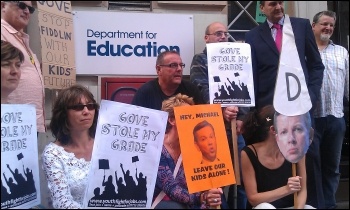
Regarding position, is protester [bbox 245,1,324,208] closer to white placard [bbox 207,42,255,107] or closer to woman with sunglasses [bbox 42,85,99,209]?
white placard [bbox 207,42,255,107]

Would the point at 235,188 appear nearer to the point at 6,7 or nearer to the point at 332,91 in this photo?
the point at 332,91

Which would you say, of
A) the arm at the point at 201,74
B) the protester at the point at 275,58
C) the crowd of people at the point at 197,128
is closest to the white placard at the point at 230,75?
the crowd of people at the point at 197,128

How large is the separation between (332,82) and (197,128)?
6.94 ft

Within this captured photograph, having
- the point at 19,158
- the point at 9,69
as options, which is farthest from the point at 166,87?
the point at 19,158

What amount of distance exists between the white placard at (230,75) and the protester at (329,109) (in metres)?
1.09

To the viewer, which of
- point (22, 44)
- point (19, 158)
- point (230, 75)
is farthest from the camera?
point (230, 75)

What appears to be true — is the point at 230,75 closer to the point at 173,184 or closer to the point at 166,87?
the point at 166,87

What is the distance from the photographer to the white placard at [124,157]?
3.65 meters

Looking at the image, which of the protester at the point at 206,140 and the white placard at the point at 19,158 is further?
the protester at the point at 206,140

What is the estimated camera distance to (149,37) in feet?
19.1

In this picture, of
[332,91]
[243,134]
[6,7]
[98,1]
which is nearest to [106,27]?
[98,1]

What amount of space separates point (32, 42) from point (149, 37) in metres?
1.15

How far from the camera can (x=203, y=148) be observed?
3969mm

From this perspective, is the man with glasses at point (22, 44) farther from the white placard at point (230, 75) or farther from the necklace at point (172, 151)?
the white placard at point (230, 75)
